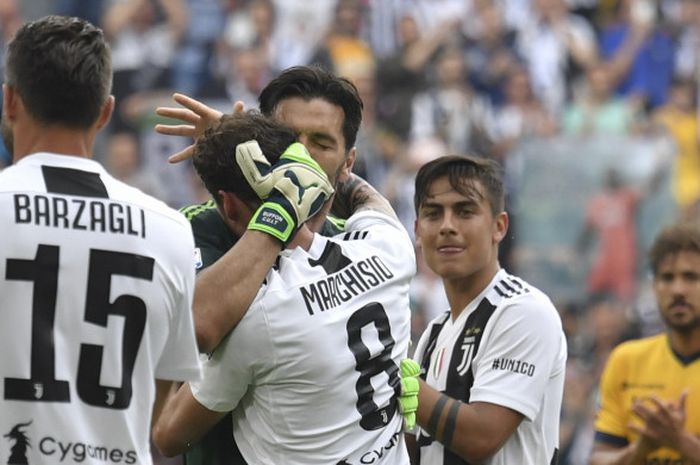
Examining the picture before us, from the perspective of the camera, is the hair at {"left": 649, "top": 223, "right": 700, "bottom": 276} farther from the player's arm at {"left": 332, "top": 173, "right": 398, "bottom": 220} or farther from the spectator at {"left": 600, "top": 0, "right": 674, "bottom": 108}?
the spectator at {"left": 600, "top": 0, "right": 674, "bottom": 108}

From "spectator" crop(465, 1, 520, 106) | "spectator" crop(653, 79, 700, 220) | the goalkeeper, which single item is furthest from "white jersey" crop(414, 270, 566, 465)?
"spectator" crop(465, 1, 520, 106)

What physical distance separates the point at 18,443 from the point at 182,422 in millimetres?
889

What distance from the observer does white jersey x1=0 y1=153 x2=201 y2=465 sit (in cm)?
383

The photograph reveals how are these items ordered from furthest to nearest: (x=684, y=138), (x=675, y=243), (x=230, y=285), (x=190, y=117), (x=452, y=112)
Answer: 1. (x=684, y=138)
2. (x=452, y=112)
3. (x=675, y=243)
4. (x=190, y=117)
5. (x=230, y=285)

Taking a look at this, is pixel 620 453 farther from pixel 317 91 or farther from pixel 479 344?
pixel 317 91

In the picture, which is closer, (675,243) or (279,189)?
(279,189)

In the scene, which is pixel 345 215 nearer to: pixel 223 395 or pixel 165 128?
pixel 165 128

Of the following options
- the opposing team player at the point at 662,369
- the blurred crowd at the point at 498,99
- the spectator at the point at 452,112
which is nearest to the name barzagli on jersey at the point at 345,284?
the opposing team player at the point at 662,369

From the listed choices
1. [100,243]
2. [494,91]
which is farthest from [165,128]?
[494,91]

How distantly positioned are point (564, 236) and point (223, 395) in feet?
34.8

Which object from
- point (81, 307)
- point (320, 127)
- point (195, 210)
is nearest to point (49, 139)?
point (81, 307)

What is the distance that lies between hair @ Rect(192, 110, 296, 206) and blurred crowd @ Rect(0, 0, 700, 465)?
9025mm

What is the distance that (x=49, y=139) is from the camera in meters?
3.98

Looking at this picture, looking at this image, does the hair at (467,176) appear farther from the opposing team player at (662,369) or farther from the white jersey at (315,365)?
the opposing team player at (662,369)
